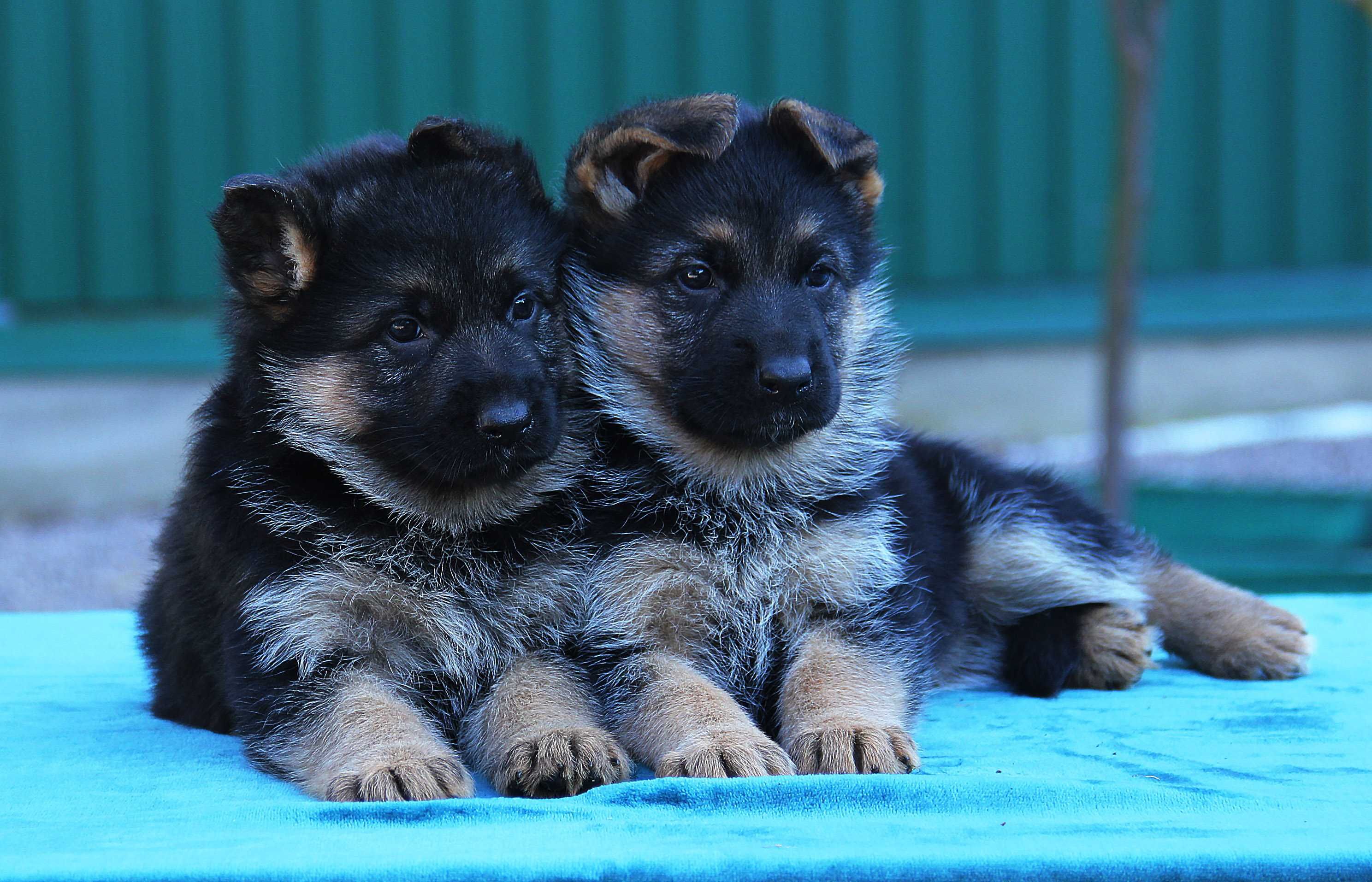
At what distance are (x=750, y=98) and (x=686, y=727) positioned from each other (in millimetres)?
6664

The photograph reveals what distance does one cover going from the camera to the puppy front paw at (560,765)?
8.79ft

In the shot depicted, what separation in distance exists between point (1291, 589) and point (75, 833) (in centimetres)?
459

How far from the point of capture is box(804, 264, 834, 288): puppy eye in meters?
3.24

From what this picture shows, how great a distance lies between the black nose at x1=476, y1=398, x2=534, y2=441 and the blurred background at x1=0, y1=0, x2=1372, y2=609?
5.79 meters

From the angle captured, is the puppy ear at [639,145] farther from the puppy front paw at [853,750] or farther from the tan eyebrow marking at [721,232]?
the puppy front paw at [853,750]

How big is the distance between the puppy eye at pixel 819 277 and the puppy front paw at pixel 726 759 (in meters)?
1.07

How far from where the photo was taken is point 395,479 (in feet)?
9.89

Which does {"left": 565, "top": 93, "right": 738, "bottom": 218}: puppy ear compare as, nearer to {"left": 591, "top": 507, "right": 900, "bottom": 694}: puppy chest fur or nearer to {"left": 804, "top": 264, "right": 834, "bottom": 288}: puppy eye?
{"left": 804, "top": 264, "right": 834, "bottom": 288}: puppy eye

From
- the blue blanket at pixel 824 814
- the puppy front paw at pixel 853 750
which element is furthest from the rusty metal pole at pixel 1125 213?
the puppy front paw at pixel 853 750

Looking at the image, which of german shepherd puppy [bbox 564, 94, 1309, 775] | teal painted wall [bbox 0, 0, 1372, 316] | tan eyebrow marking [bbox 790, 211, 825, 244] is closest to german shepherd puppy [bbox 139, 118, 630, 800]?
german shepherd puppy [bbox 564, 94, 1309, 775]

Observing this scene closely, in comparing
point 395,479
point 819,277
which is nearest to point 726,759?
point 395,479

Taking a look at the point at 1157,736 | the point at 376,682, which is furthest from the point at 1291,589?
the point at 376,682

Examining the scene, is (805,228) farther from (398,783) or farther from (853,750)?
(398,783)

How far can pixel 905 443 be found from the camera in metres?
3.97
